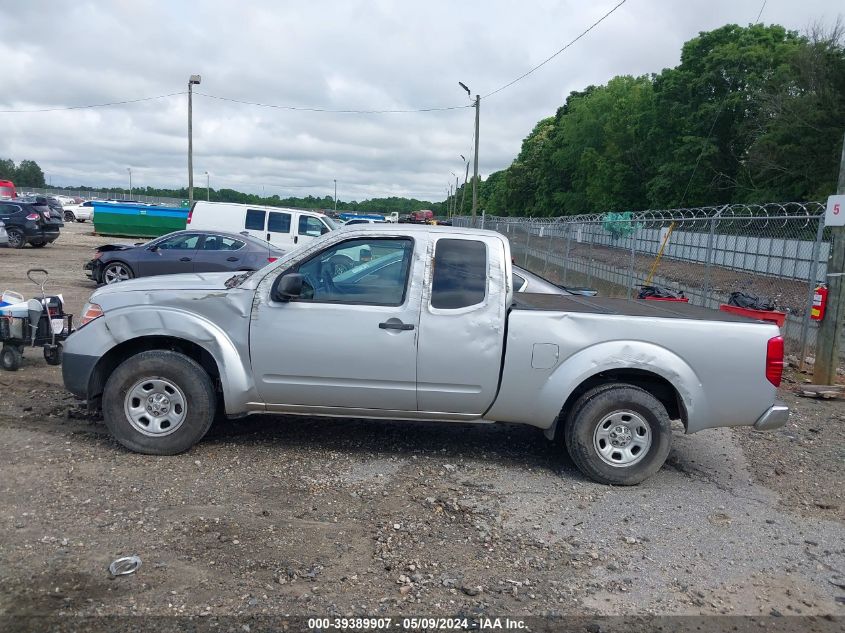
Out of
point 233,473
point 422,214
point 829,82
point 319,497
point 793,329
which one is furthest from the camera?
point 422,214

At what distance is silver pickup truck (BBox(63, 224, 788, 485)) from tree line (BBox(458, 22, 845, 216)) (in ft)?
96.8

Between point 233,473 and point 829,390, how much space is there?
7067 millimetres

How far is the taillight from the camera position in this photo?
17.5 feet

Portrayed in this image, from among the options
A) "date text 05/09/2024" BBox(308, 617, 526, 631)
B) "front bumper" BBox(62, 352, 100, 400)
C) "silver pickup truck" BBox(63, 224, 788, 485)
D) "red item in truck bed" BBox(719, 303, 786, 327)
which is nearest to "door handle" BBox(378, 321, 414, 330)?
"silver pickup truck" BBox(63, 224, 788, 485)

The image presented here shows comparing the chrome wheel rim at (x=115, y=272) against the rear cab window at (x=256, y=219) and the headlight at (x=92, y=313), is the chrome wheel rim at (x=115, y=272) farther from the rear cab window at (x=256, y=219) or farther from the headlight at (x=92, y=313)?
the headlight at (x=92, y=313)

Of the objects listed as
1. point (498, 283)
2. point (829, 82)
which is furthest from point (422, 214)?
point (498, 283)

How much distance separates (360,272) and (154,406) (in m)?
1.84

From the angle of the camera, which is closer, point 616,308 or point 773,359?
point 773,359

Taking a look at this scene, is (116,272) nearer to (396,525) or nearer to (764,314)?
(764,314)

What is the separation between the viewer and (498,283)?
5.48 m

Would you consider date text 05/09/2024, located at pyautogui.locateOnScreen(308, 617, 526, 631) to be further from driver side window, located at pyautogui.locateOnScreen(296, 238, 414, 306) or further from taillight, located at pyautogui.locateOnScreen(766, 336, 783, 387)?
taillight, located at pyautogui.locateOnScreen(766, 336, 783, 387)

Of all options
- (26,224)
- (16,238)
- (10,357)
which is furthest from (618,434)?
(16,238)

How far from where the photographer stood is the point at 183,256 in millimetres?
15016

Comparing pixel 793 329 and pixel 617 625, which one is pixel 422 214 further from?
pixel 617 625
